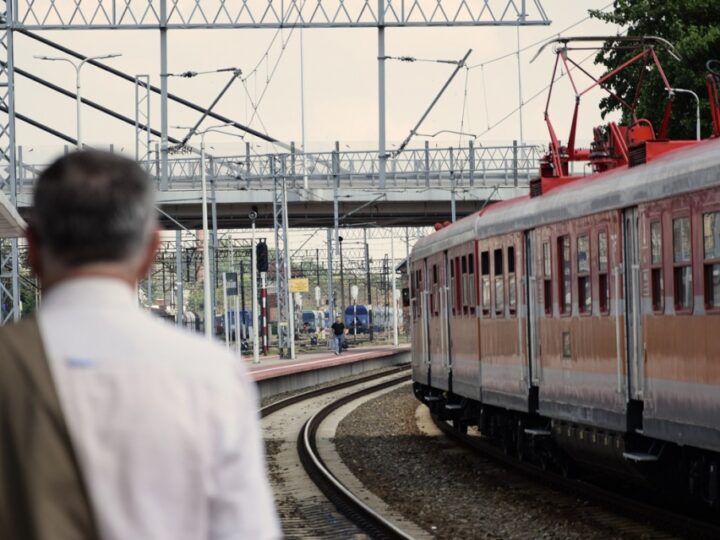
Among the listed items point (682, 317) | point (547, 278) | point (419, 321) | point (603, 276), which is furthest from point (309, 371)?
point (682, 317)

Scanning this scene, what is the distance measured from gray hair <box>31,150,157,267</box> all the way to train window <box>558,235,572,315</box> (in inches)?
529

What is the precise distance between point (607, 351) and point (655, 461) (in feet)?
3.94

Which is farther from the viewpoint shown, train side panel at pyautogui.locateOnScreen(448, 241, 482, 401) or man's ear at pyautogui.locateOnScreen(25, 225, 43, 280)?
train side panel at pyautogui.locateOnScreen(448, 241, 482, 401)

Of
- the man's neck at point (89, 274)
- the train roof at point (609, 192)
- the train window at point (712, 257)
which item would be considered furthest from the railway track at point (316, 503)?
the man's neck at point (89, 274)

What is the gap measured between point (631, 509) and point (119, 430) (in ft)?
40.3

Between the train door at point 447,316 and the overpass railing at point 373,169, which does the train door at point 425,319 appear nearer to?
the train door at point 447,316

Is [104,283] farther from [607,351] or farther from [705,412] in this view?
[607,351]

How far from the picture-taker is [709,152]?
1220 cm

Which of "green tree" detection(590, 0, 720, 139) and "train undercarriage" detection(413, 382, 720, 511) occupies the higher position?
"green tree" detection(590, 0, 720, 139)

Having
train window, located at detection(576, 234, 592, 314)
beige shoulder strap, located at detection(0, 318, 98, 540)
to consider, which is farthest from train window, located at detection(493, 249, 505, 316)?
beige shoulder strap, located at detection(0, 318, 98, 540)

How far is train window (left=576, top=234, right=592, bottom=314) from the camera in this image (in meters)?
15.6

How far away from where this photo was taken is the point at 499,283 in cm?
1986

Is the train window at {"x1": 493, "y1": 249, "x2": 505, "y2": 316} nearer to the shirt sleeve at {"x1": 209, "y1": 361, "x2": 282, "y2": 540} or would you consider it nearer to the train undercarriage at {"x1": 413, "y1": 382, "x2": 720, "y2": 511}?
the train undercarriage at {"x1": 413, "y1": 382, "x2": 720, "y2": 511}

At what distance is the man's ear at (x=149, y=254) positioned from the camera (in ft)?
10.5
